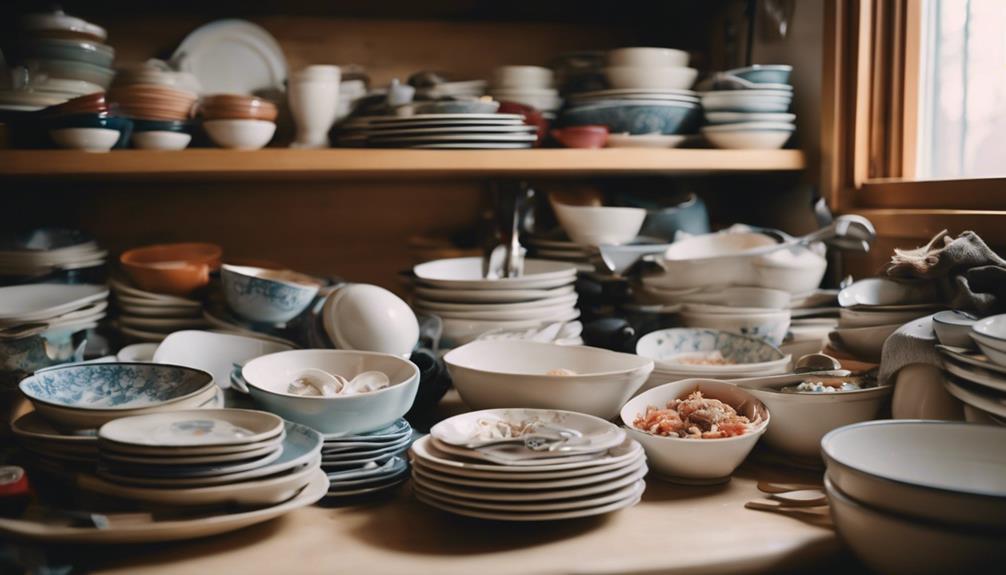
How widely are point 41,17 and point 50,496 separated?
0.78 m

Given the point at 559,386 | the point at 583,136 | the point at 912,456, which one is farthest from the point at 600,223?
the point at 912,456

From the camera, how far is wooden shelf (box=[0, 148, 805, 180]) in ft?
4.02

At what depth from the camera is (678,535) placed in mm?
815

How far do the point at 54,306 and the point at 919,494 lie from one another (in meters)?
1.19

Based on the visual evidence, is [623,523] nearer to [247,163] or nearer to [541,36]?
[247,163]

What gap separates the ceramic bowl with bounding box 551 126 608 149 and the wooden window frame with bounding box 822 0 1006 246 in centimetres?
42

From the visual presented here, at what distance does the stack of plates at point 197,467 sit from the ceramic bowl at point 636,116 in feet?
2.87

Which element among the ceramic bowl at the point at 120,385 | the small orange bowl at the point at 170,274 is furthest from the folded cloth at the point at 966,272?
the small orange bowl at the point at 170,274

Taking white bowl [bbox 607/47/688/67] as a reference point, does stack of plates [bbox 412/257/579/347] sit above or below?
below

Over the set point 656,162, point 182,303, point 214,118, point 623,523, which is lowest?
point 623,523

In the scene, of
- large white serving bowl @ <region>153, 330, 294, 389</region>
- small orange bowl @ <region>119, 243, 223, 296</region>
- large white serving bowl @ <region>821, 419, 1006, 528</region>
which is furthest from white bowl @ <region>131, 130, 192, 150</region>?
large white serving bowl @ <region>821, 419, 1006, 528</region>

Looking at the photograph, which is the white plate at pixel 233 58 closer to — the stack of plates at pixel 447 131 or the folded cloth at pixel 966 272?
the stack of plates at pixel 447 131

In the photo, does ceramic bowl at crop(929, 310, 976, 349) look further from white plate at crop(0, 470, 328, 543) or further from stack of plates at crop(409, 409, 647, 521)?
white plate at crop(0, 470, 328, 543)

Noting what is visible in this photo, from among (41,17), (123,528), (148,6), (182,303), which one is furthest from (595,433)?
(148,6)
